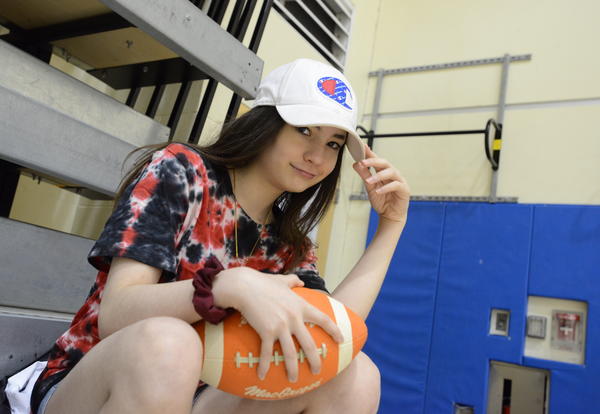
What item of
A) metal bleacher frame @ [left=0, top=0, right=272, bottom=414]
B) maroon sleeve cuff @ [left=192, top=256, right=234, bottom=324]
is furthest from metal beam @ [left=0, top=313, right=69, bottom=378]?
maroon sleeve cuff @ [left=192, top=256, right=234, bottom=324]

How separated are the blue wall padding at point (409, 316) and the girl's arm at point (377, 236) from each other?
2110 millimetres

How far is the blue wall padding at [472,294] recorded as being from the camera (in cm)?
270

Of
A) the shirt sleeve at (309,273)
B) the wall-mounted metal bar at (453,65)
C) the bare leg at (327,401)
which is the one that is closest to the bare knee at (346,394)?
the bare leg at (327,401)

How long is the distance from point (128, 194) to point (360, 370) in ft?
1.57

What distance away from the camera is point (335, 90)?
0.94 m

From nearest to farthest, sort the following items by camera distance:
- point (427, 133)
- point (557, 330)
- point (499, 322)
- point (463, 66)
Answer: point (557, 330) < point (499, 322) < point (427, 133) < point (463, 66)

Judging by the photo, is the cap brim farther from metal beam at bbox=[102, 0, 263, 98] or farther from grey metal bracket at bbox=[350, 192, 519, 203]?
grey metal bracket at bbox=[350, 192, 519, 203]

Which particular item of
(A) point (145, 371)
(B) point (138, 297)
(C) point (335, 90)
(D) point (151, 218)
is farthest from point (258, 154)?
(A) point (145, 371)

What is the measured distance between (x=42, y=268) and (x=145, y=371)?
778 mm

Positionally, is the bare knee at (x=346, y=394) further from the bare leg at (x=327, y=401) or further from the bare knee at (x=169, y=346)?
the bare knee at (x=169, y=346)

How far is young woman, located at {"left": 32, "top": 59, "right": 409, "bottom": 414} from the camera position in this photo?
0.60 m

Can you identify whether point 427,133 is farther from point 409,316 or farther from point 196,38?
point 196,38

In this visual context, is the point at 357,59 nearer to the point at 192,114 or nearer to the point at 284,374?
the point at 192,114

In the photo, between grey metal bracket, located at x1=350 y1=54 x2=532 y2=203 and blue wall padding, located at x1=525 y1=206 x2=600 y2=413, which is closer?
blue wall padding, located at x1=525 y1=206 x2=600 y2=413
